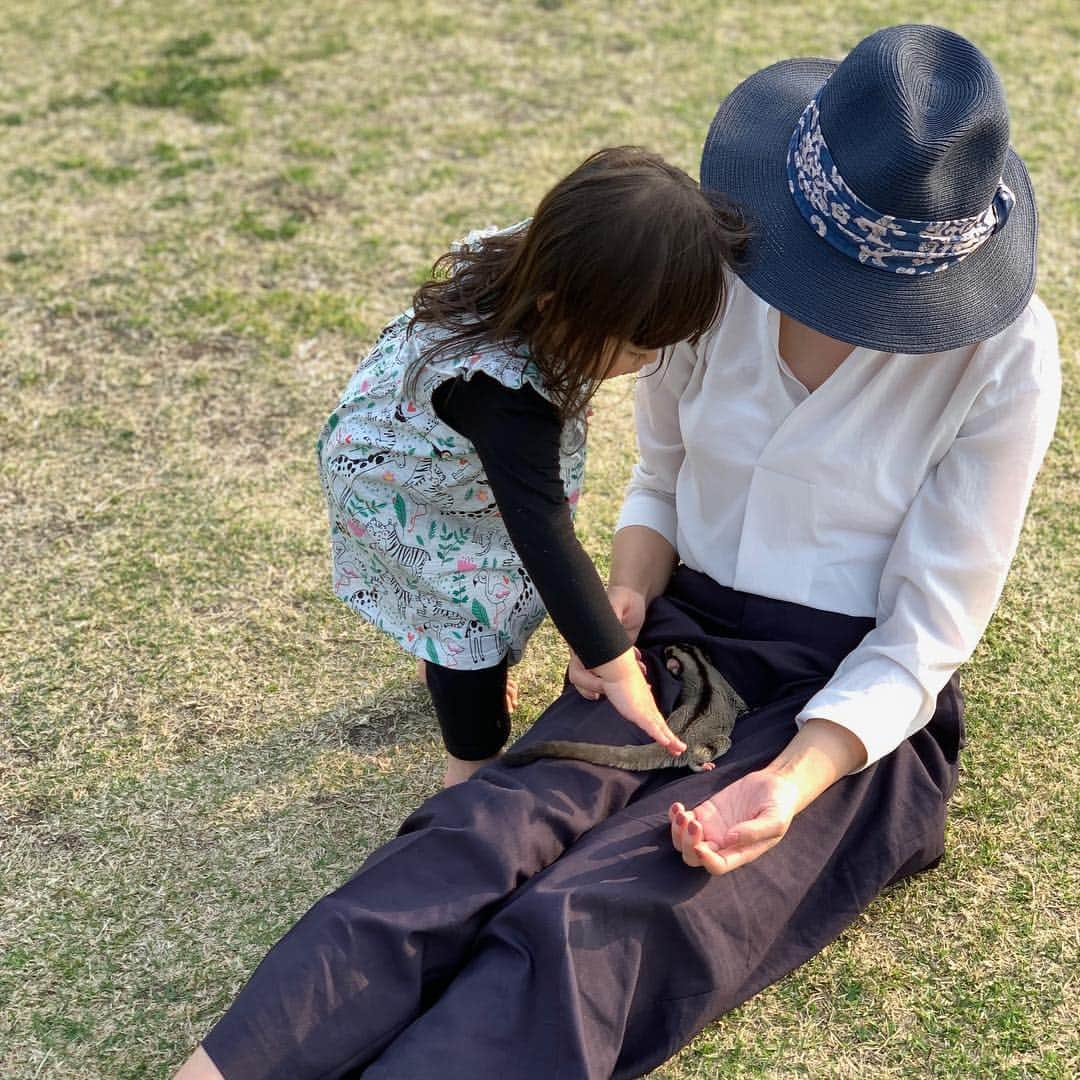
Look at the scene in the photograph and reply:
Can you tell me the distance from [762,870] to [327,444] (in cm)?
93

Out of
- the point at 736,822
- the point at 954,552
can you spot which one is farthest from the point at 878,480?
the point at 736,822

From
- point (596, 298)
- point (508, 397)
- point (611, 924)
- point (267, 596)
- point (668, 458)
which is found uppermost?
point (596, 298)

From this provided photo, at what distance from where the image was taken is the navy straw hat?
5.35ft

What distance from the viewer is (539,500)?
180 centimetres

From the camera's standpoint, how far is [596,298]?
5.42ft

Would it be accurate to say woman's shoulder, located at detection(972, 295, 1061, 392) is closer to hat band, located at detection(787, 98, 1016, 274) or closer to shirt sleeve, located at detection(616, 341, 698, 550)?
hat band, located at detection(787, 98, 1016, 274)

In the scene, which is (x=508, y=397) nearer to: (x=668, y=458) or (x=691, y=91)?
(x=668, y=458)

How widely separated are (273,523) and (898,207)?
1.61 meters

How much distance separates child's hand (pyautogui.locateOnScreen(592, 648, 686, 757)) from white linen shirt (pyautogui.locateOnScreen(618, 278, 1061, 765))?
0.20m

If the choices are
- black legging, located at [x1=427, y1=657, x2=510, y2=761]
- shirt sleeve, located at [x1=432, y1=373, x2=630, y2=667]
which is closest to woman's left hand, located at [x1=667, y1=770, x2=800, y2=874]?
shirt sleeve, located at [x1=432, y1=373, x2=630, y2=667]

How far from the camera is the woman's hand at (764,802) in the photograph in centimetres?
172

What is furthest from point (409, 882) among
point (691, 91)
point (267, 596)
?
point (691, 91)

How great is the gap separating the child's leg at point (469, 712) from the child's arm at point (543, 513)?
Answer: 364 mm

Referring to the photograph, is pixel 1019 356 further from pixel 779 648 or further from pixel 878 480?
pixel 779 648
